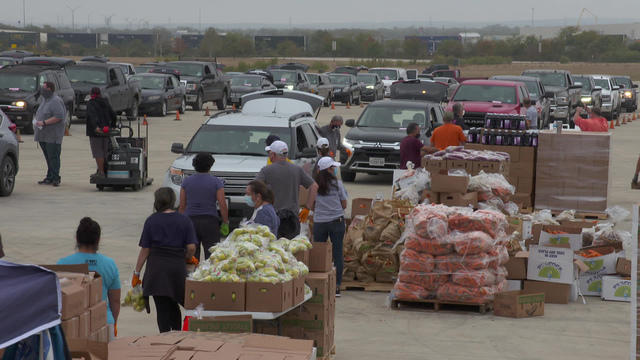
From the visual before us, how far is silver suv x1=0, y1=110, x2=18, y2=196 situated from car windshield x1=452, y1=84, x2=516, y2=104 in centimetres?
1281

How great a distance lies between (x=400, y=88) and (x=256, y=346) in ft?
90.8

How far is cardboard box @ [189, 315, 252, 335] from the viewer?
7543 millimetres

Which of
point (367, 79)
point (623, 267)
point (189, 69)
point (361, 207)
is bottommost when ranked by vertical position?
point (623, 267)

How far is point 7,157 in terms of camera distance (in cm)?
1794

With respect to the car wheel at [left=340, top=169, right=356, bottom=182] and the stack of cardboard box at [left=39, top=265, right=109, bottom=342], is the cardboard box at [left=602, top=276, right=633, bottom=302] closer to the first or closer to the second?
the stack of cardboard box at [left=39, top=265, right=109, bottom=342]

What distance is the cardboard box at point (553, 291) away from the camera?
1180 centimetres

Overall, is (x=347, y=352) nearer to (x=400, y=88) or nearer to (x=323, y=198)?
(x=323, y=198)

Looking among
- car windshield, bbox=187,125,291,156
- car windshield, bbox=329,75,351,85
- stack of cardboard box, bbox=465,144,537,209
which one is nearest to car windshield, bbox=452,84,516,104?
stack of cardboard box, bbox=465,144,537,209

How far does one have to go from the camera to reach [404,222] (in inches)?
491

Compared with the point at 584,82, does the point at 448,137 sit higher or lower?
higher

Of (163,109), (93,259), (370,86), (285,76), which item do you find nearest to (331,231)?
(93,259)

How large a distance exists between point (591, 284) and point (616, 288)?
1.18ft

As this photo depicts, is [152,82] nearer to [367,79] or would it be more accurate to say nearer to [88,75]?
[88,75]

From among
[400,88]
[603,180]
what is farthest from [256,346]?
[400,88]
